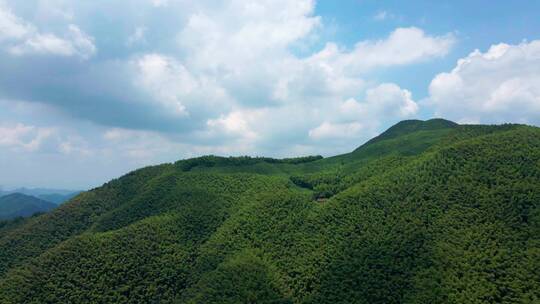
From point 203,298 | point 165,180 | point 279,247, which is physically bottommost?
point 203,298

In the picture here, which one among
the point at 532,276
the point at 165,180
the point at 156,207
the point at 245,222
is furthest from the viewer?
the point at 165,180

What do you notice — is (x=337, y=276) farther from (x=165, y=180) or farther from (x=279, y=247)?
(x=165, y=180)

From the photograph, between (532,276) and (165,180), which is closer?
(532,276)

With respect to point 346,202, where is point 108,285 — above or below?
below

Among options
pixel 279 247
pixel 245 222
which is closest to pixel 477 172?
pixel 279 247

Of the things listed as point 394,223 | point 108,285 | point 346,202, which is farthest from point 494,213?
point 108,285

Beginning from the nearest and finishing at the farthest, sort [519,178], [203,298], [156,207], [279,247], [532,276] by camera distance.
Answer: [532,276], [203,298], [519,178], [279,247], [156,207]

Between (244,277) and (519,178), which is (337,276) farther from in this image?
(519,178)
